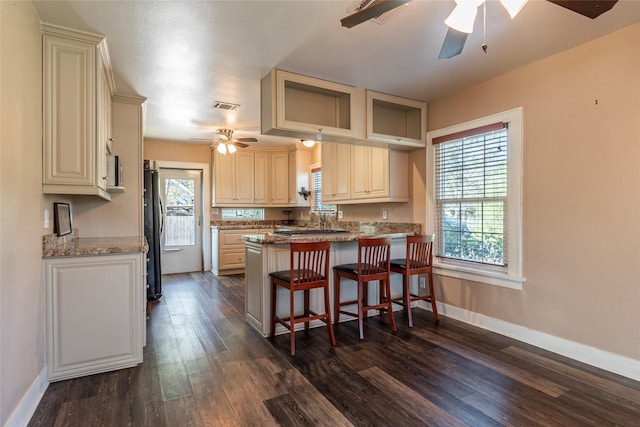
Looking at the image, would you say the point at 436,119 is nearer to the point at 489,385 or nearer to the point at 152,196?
the point at 489,385

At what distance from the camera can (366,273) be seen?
10.5ft

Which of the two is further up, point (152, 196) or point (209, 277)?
point (152, 196)

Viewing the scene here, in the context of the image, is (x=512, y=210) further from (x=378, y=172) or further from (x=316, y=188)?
(x=316, y=188)

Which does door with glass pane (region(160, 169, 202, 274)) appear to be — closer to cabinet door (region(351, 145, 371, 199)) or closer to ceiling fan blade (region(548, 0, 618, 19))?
cabinet door (region(351, 145, 371, 199))

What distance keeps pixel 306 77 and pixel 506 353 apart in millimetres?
2952

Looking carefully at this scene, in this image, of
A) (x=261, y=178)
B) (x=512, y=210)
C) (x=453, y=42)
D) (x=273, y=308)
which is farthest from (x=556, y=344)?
(x=261, y=178)

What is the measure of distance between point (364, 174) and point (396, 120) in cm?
82

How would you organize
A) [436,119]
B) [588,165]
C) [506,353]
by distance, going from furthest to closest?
1. [436,119]
2. [506,353]
3. [588,165]

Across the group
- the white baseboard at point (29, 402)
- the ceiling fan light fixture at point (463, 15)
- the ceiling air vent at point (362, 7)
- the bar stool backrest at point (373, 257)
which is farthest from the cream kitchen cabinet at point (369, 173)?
the white baseboard at point (29, 402)

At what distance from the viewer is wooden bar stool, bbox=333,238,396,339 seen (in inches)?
123

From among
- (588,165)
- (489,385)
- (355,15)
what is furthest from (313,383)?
(588,165)

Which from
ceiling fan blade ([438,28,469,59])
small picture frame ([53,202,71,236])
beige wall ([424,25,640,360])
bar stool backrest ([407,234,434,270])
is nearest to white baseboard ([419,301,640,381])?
beige wall ([424,25,640,360])

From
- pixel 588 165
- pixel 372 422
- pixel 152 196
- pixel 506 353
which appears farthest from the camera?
pixel 152 196

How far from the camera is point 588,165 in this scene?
2.56 metres
